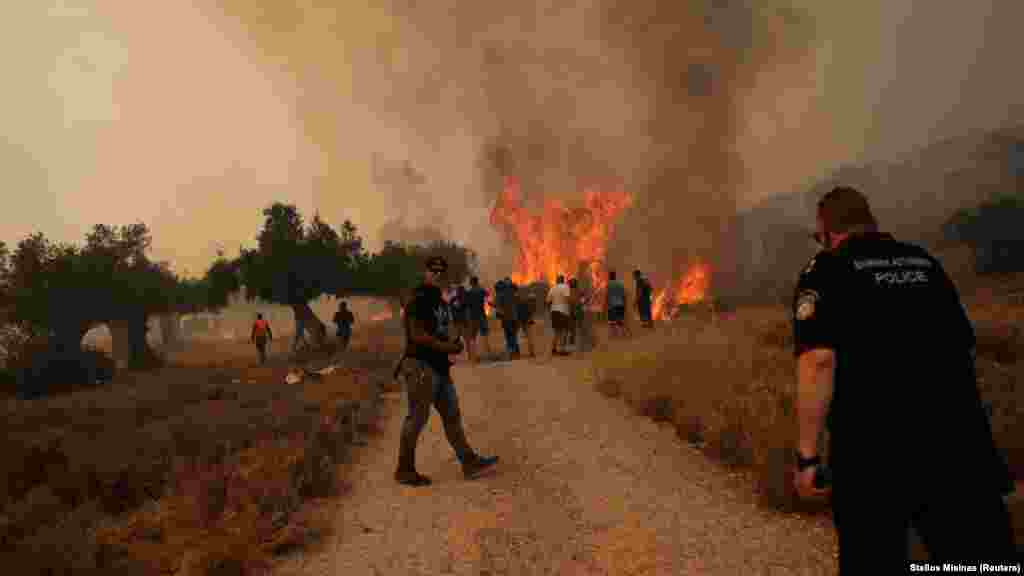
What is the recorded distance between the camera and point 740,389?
9883 millimetres

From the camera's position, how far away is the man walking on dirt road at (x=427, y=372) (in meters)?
7.36

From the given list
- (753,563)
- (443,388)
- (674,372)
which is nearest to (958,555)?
(753,563)

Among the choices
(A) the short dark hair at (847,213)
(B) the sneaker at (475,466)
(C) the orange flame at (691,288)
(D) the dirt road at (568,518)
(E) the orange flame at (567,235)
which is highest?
(E) the orange flame at (567,235)

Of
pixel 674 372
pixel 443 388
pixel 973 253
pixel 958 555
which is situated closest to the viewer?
pixel 958 555

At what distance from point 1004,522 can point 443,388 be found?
5664mm

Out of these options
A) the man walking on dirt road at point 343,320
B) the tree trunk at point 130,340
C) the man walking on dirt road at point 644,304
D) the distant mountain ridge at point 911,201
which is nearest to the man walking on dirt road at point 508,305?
the man walking on dirt road at point 644,304

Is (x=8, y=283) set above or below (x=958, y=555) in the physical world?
above

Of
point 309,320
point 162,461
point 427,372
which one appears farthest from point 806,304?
point 309,320

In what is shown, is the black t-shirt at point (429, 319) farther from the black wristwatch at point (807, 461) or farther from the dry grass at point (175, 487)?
the black wristwatch at point (807, 461)

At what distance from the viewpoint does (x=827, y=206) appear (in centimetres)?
303

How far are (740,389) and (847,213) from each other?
7.40m

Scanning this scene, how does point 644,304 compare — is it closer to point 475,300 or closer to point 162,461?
point 475,300

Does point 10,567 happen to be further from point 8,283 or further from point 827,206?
point 8,283

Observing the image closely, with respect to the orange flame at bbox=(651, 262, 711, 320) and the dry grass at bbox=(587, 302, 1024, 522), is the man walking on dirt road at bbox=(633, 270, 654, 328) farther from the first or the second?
the orange flame at bbox=(651, 262, 711, 320)
